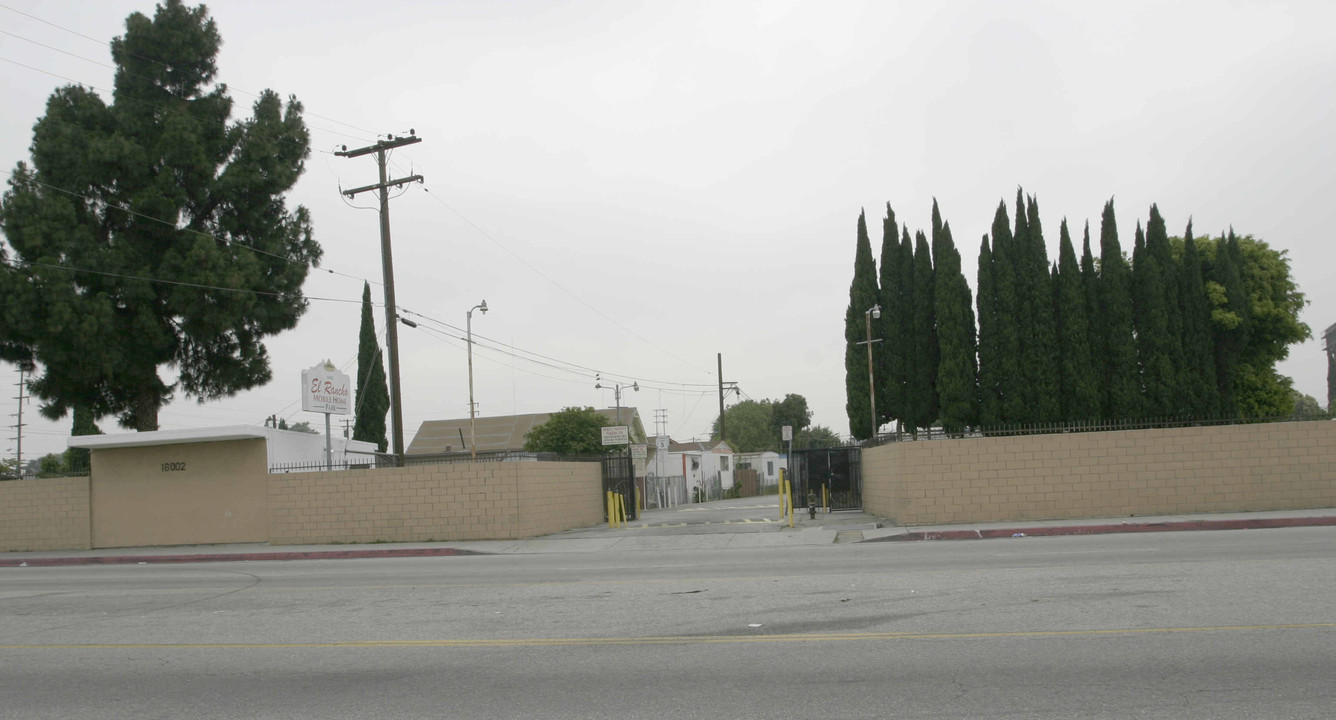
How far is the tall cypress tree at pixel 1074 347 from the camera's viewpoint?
92.4ft

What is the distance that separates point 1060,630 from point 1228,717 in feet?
8.81

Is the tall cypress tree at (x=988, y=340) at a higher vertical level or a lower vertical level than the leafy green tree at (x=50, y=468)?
higher

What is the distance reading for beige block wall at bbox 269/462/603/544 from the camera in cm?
2347

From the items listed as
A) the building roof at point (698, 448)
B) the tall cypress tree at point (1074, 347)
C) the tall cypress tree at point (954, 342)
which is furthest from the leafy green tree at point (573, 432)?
the tall cypress tree at point (1074, 347)

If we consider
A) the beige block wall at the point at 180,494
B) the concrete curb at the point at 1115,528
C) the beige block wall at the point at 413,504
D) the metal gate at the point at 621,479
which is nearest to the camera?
the concrete curb at the point at 1115,528

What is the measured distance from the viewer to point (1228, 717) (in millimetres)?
5840

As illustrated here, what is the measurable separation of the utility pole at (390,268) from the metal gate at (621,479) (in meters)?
7.55

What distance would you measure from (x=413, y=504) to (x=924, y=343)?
16774 mm

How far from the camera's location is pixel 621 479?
31609 mm

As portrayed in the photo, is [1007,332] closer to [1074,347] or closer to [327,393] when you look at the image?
[1074,347]

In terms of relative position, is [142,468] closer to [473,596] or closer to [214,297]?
[214,297]

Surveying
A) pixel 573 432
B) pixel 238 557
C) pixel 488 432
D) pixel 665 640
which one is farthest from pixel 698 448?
pixel 665 640

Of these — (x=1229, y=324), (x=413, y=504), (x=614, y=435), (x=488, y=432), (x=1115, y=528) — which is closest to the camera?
(x=1115, y=528)

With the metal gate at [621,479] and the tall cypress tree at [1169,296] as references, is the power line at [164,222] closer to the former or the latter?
the metal gate at [621,479]
